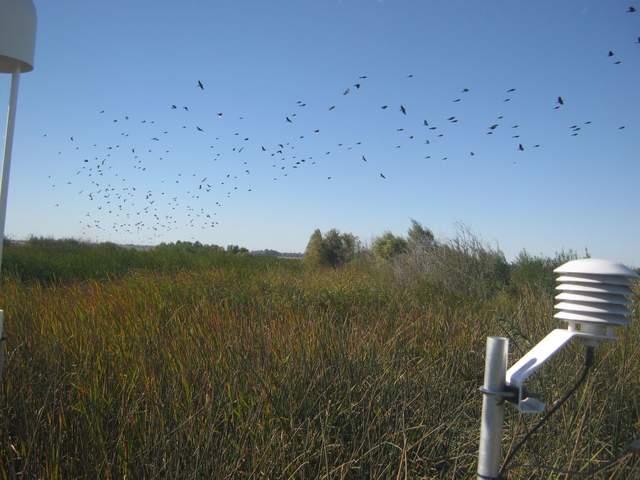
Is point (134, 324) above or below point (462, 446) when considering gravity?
above

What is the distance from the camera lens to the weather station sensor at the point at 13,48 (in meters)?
2.06

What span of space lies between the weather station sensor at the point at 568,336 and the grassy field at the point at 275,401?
910mm

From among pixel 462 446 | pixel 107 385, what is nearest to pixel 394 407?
pixel 462 446

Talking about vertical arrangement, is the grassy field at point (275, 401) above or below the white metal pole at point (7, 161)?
below

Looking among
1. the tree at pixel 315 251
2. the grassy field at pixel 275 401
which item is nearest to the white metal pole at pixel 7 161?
the grassy field at pixel 275 401

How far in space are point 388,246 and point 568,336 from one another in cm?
1478

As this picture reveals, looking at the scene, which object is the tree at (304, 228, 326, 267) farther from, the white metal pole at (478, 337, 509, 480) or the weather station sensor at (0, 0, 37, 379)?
the white metal pole at (478, 337, 509, 480)

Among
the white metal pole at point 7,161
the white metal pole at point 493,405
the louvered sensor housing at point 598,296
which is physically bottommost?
the white metal pole at point 493,405

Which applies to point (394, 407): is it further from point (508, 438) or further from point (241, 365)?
point (241, 365)

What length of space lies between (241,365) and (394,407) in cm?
93

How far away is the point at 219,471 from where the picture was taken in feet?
6.92

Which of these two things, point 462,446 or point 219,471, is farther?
point 462,446

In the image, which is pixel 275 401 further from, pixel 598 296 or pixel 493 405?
pixel 598 296

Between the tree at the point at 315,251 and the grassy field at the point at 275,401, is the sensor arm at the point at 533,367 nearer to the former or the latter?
the grassy field at the point at 275,401
